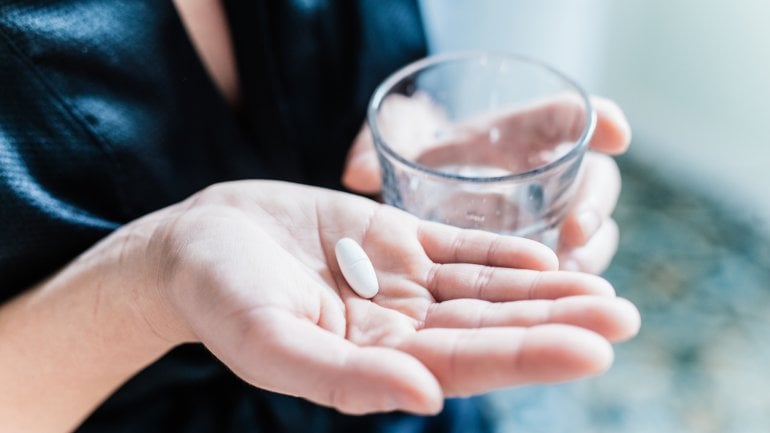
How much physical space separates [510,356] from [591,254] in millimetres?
281

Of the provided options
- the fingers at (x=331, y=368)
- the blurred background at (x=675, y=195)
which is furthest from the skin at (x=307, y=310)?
the blurred background at (x=675, y=195)

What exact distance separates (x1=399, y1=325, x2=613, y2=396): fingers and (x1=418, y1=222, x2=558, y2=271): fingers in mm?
72

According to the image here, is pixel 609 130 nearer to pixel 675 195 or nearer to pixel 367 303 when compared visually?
pixel 367 303

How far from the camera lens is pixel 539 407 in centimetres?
97

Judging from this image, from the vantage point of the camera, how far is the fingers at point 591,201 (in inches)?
23.3

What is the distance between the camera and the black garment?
54 cm

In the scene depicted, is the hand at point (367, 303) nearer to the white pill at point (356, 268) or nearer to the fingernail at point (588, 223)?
the white pill at point (356, 268)

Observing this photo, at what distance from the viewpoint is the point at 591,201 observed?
2.01 feet

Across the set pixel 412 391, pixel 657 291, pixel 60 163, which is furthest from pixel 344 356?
pixel 657 291

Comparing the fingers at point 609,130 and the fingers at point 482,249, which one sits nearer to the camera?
the fingers at point 482,249

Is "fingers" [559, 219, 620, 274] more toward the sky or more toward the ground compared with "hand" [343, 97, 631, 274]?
more toward the ground

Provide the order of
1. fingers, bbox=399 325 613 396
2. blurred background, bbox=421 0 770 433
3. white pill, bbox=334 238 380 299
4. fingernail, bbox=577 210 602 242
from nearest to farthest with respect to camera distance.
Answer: fingers, bbox=399 325 613 396, white pill, bbox=334 238 380 299, fingernail, bbox=577 210 602 242, blurred background, bbox=421 0 770 433

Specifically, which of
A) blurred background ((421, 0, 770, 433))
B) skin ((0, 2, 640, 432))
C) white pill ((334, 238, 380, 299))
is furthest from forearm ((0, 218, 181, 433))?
blurred background ((421, 0, 770, 433))

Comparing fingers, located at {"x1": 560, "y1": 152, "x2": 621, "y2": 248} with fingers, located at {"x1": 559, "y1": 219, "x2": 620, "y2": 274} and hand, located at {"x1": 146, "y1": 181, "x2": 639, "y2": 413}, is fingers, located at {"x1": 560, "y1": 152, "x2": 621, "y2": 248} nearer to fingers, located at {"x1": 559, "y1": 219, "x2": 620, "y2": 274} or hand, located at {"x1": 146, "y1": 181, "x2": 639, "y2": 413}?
fingers, located at {"x1": 559, "y1": 219, "x2": 620, "y2": 274}
